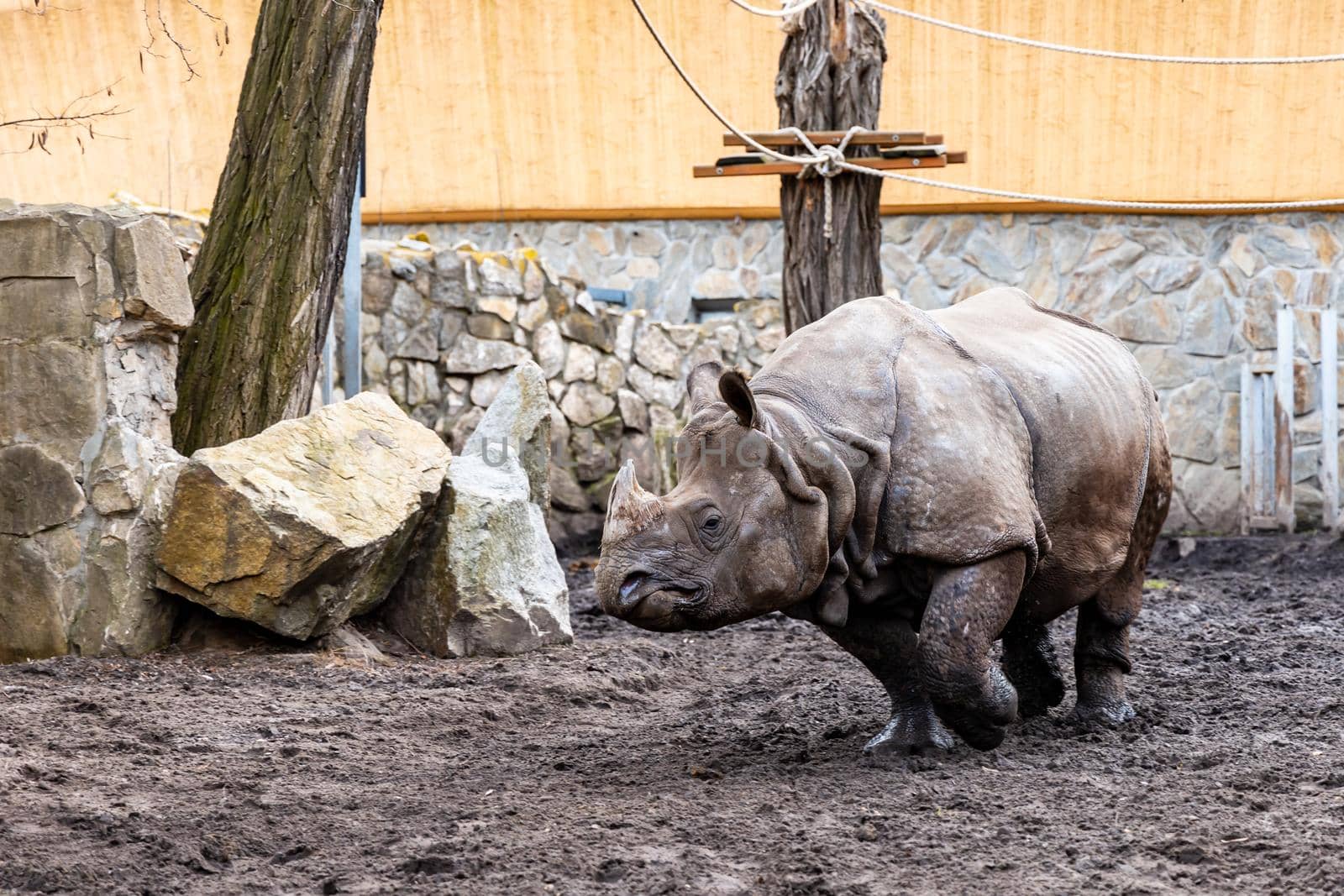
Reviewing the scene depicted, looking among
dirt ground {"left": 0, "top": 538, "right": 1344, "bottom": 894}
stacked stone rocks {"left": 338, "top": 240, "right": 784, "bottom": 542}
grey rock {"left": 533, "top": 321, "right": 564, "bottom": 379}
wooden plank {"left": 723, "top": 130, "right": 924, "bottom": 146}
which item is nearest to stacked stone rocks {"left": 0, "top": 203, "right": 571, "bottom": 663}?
dirt ground {"left": 0, "top": 538, "right": 1344, "bottom": 894}

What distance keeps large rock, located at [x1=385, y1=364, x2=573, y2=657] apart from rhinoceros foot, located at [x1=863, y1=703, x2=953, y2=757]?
7.24ft

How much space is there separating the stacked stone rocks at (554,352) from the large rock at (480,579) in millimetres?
3427

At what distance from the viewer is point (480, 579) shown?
6207 mm

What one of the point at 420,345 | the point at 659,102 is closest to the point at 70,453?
the point at 420,345

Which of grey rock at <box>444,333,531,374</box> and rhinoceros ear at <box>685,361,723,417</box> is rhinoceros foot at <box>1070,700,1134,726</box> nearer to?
rhinoceros ear at <box>685,361,723,417</box>

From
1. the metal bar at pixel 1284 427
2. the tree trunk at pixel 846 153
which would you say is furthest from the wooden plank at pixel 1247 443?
the tree trunk at pixel 846 153

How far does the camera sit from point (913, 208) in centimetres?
1160

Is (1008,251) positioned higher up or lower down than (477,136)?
lower down

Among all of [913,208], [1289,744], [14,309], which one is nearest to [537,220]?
[913,208]

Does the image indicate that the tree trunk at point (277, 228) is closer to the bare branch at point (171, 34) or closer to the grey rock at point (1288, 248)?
the bare branch at point (171, 34)

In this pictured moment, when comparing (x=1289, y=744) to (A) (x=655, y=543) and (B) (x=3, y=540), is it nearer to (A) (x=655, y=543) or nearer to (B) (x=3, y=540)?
(A) (x=655, y=543)

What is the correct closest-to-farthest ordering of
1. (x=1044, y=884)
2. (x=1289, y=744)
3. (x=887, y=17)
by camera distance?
1. (x=1044, y=884)
2. (x=1289, y=744)
3. (x=887, y=17)

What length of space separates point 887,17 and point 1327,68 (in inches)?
125

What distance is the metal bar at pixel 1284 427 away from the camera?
10.8m
